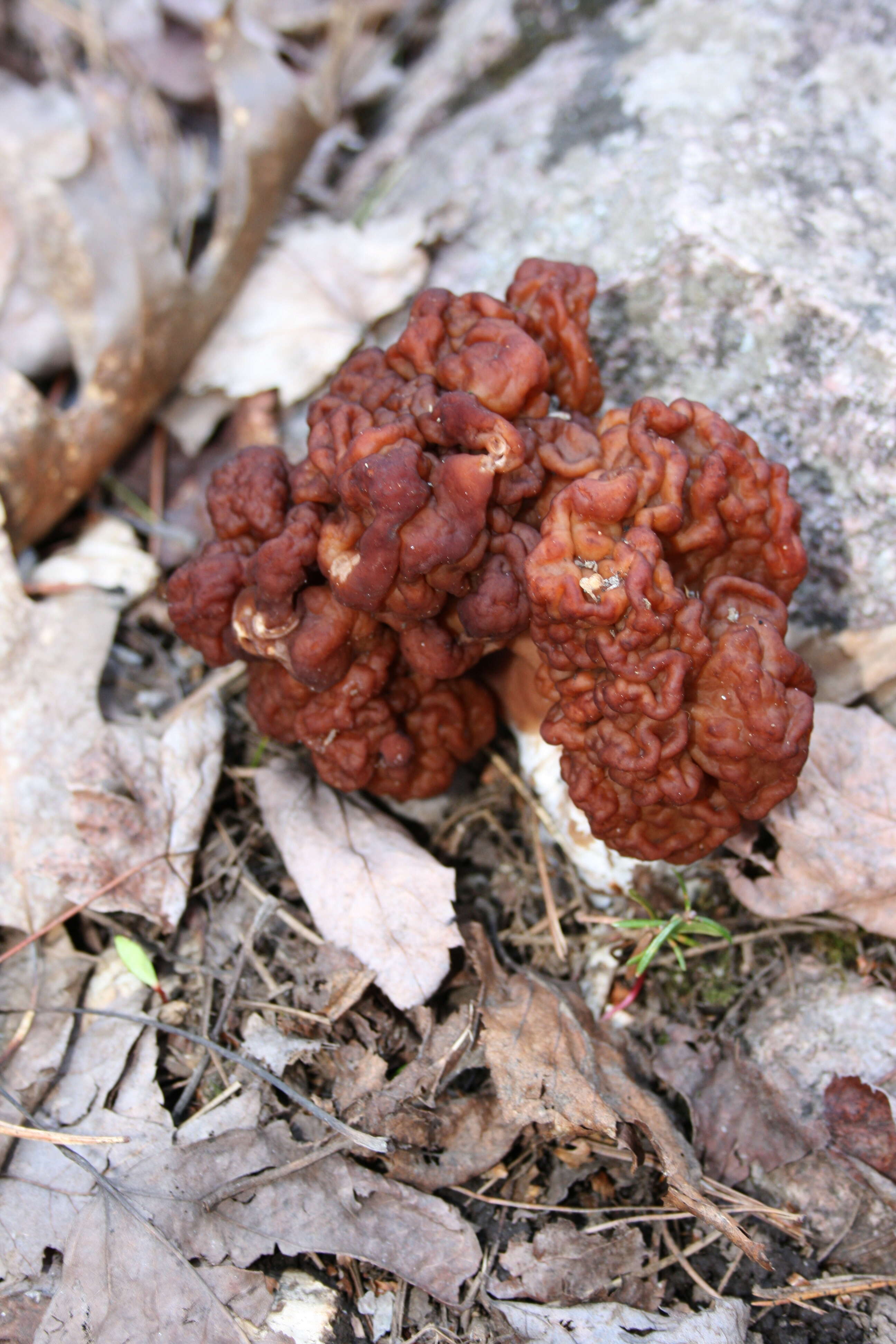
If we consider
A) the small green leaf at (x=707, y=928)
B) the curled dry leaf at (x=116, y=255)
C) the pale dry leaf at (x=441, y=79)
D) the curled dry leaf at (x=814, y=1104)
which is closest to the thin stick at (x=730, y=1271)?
the curled dry leaf at (x=814, y=1104)

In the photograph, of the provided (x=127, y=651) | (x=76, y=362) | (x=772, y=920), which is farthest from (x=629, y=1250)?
(x=76, y=362)

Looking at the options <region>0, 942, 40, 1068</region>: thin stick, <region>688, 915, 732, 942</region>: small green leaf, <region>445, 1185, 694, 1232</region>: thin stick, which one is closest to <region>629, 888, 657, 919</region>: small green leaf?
<region>688, 915, 732, 942</region>: small green leaf

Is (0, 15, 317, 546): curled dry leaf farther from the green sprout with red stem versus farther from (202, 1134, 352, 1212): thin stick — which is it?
the green sprout with red stem

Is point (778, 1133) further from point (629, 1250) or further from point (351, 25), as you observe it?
point (351, 25)

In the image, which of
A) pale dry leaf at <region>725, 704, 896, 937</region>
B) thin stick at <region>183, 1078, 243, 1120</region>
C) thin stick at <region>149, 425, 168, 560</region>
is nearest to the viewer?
thin stick at <region>183, 1078, 243, 1120</region>

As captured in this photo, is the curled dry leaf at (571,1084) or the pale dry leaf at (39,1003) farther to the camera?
the pale dry leaf at (39,1003)

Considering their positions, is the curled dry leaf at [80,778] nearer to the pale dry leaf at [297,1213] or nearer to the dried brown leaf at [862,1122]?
the pale dry leaf at [297,1213]
